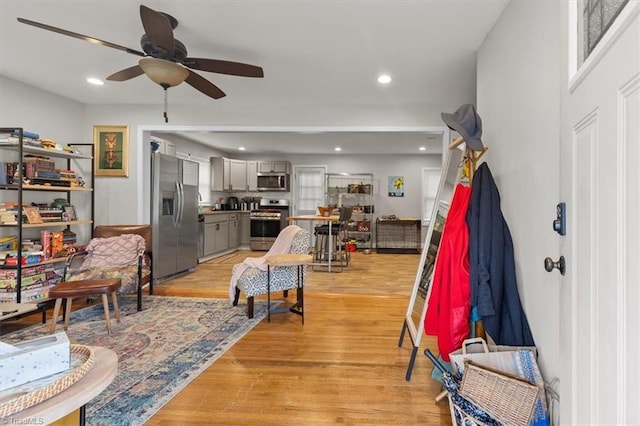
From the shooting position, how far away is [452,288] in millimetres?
1903

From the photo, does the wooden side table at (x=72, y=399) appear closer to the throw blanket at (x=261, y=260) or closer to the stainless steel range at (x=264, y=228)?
the throw blanket at (x=261, y=260)

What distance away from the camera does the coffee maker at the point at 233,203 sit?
8008mm

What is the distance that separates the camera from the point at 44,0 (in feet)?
6.98

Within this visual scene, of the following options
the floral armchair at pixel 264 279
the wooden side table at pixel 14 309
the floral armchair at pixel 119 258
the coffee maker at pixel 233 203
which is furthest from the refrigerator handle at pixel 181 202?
the coffee maker at pixel 233 203

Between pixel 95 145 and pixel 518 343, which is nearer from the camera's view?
pixel 518 343

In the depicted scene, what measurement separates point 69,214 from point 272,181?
4.73 m

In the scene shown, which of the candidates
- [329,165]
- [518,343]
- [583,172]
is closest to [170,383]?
[518,343]

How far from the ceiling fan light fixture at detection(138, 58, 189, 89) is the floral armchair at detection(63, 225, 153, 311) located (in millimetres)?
2042

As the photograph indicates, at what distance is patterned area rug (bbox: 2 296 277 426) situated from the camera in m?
1.90

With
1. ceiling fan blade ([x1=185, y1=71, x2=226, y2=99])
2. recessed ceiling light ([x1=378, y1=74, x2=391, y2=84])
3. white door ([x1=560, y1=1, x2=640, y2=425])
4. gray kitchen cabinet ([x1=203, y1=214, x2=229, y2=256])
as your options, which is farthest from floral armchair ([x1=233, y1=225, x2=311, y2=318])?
gray kitchen cabinet ([x1=203, y1=214, x2=229, y2=256])

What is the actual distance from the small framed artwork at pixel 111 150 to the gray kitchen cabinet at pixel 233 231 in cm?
333

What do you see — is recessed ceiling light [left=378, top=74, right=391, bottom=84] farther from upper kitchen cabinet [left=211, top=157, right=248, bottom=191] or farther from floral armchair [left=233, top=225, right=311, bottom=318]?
upper kitchen cabinet [left=211, top=157, right=248, bottom=191]

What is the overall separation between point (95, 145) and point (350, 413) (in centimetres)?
439

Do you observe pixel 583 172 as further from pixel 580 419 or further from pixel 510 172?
pixel 510 172
